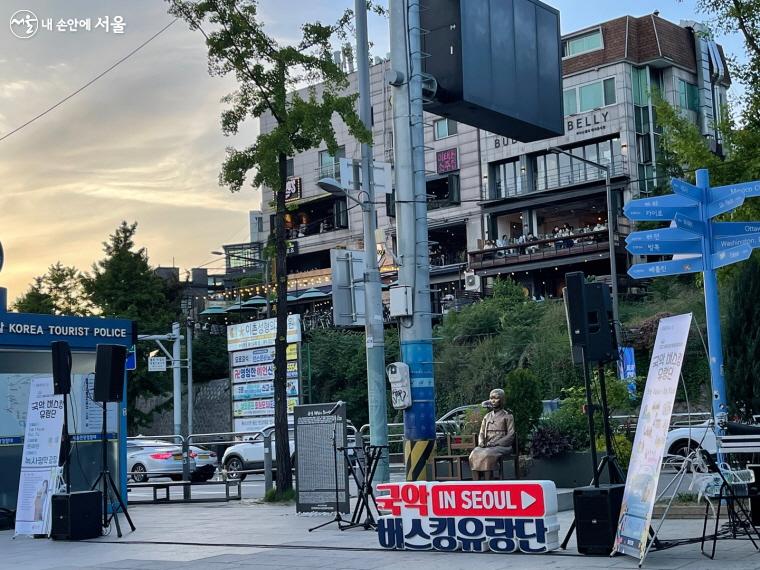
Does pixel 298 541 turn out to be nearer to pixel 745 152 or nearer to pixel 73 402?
pixel 73 402

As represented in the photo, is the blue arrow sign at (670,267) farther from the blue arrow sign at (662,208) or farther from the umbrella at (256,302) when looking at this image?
the umbrella at (256,302)

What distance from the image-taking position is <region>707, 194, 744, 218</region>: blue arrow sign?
1407 cm

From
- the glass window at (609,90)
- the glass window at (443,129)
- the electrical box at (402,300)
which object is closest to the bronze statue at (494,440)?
the electrical box at (402,300)

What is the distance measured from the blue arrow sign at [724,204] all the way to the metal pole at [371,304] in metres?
5.99

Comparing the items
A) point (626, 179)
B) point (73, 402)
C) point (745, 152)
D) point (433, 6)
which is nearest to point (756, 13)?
point (745, 152)

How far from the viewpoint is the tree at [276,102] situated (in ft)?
68.5

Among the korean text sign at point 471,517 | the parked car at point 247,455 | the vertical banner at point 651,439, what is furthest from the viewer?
the parked car at point 247,455

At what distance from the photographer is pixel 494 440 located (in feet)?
55.5

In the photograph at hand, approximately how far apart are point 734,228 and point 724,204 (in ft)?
1.54

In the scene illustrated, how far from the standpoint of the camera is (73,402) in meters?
17.4

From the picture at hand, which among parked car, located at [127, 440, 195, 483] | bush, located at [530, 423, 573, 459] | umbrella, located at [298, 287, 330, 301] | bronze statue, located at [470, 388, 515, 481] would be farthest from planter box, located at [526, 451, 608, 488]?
umbrella, located at [298, 287, 330, 301]

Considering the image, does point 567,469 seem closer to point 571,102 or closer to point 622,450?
point 622,450

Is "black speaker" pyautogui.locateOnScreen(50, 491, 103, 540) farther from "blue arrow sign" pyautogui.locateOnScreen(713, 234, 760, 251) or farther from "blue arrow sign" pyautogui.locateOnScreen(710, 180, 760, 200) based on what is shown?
"blue arrow sign" pyautogui.locateOnScreen(710, 180, 760, 200)

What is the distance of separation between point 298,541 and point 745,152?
1153 cm
